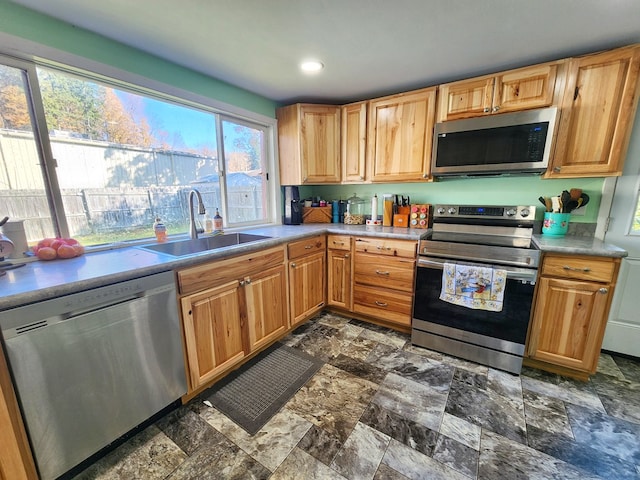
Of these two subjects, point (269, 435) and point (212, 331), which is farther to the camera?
point (212, 331)

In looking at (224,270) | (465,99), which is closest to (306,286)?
(224,270)

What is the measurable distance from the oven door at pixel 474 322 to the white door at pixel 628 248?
92cm

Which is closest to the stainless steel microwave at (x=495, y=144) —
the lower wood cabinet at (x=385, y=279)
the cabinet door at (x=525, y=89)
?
the cabinet door at (x=525, y=89)

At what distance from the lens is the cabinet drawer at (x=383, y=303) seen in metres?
2.31

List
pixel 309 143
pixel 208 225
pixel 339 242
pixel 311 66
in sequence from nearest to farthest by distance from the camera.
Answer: pixel 311 66, pixel 208 225, pixel 339 242, pixel 309 143

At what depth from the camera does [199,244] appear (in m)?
2.14

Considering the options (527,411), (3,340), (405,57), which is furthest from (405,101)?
(3,340)

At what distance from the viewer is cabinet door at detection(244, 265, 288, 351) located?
6.29ft

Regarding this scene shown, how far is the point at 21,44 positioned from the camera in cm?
132

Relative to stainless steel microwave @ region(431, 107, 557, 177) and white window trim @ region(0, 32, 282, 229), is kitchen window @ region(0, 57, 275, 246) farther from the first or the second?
stainless steel microwave @ region(431, 107, 557, 177)

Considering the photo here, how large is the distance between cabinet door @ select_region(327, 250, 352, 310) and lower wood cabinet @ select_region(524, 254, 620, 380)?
57.1 inches

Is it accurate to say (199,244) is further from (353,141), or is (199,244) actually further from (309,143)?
(353,141)

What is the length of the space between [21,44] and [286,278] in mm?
2038

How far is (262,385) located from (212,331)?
513 millimetres
